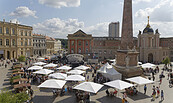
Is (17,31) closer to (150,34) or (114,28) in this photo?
(150,34)

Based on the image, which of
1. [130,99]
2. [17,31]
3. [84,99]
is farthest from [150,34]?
[17,31]

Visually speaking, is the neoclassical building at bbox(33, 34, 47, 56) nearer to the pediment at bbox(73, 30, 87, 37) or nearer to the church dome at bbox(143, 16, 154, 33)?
the pediment at bbox(73, 30, 87, 37)

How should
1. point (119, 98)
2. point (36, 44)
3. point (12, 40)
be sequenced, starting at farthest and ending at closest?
1. point (36, 44)
2. point (12, 40)
3. point (119, 98)

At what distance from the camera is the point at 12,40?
41000 millimetres

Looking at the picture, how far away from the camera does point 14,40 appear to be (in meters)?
41.6

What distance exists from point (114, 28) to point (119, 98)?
82.2 metres

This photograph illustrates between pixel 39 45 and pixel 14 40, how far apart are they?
15.3m

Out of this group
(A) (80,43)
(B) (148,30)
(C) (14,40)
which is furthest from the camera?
(A) (80,43)

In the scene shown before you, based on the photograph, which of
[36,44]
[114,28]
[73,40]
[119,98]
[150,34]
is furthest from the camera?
[114,28]

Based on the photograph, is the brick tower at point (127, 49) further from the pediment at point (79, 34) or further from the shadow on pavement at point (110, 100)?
the pediment at point (79, 34)

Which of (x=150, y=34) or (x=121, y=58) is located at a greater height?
(x=150, y=34)

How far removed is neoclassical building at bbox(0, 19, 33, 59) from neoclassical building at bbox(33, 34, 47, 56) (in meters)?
5.10

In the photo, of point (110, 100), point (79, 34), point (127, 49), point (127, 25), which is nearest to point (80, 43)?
point (79, 34)

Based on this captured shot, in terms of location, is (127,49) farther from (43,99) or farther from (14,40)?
(14,40)
